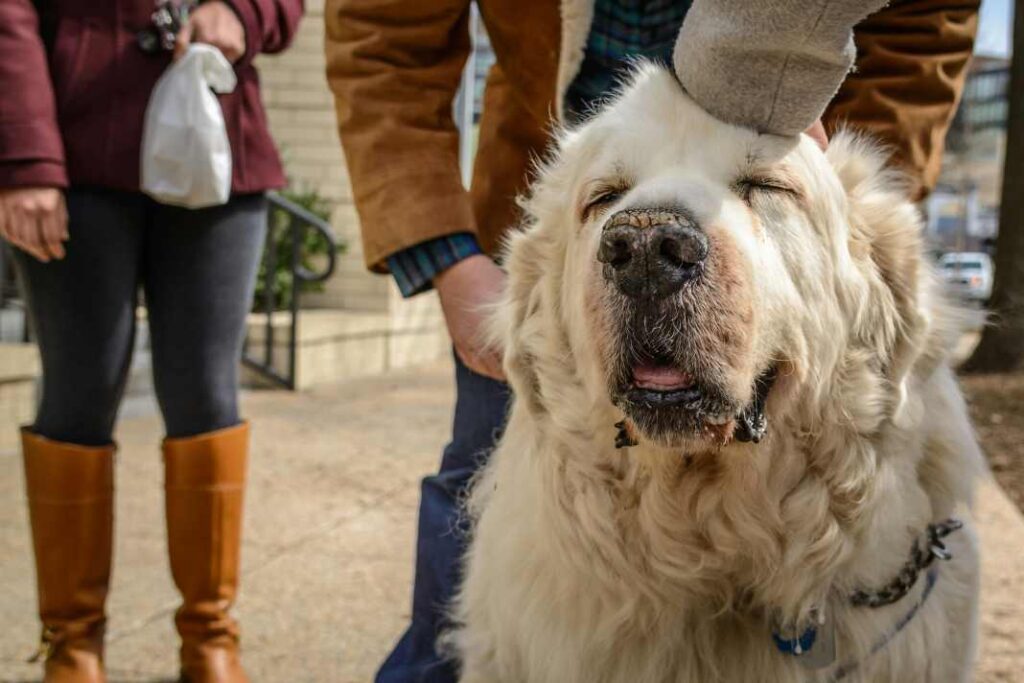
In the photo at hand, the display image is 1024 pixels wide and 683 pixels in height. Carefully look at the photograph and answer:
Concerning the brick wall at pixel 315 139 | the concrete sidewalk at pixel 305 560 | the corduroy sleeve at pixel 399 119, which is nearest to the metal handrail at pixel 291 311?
the concrete sidewalk at pixel 305 560

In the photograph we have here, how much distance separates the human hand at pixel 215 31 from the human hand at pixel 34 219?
1.77ft

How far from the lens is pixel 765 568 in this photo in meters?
1.99

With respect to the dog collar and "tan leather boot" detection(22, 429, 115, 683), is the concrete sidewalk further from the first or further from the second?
the dog collar

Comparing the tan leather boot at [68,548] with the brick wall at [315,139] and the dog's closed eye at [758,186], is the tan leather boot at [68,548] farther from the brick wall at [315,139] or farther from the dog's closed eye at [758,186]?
the brick wall at [315,139]

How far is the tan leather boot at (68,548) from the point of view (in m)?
3.12

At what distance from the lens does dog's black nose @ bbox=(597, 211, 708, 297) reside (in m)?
1.70

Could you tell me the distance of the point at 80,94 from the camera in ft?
10.2

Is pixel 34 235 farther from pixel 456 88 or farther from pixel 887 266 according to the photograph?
pixel 887 266

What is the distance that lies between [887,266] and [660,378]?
505 millimetres

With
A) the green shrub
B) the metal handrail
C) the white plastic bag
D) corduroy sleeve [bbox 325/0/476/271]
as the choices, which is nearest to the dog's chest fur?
corduroy sleeve [bbox 325/0/476/271]

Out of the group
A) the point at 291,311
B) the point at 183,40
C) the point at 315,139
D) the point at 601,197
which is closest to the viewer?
the point at 601,197

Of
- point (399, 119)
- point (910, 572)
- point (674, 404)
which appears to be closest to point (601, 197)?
point (674, 404)

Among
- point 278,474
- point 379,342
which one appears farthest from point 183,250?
point 379,342

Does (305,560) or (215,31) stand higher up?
(215,31)
